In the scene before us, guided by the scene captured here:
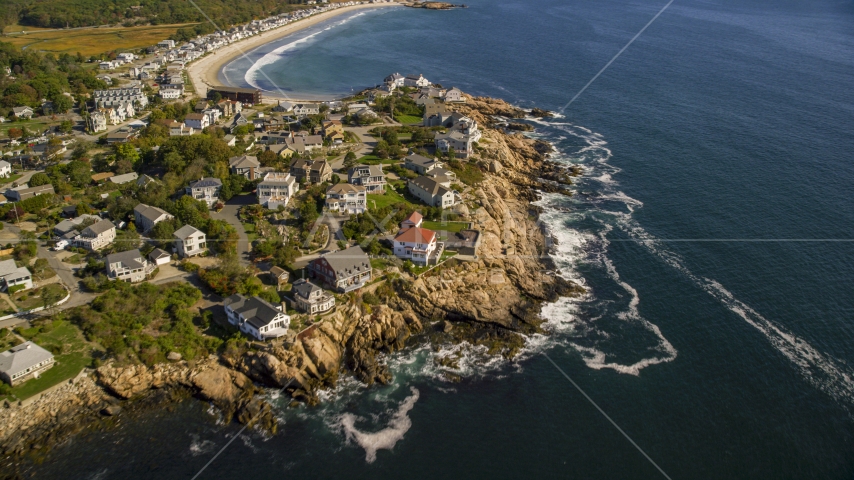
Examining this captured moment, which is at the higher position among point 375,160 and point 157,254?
point 375,160

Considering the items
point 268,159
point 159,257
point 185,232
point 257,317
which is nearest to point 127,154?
point 268,159

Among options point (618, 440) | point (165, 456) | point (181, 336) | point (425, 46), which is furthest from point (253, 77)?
point (618, 440)

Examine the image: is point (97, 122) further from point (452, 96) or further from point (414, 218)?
point (414, 218)

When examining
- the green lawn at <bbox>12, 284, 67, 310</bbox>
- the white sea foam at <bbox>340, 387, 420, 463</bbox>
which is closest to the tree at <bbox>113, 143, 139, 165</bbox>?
the green lawn at <bbox>12, 284, 67, 310</bbox>

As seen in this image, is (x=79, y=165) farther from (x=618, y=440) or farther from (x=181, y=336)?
(x=618, y=440)

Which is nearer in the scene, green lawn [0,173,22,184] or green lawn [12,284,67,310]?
green lawn [12,284,67,310]

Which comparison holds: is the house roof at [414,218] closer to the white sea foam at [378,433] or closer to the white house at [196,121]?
the white sea foam at [378,433]

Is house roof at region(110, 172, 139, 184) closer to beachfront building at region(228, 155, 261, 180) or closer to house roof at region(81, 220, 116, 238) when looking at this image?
beachfront building at region(228, 155, 261, 180)
